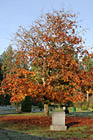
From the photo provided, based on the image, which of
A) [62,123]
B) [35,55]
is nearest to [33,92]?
[35,55]

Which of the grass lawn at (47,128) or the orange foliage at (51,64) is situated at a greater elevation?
the orange foliage at (51,64)

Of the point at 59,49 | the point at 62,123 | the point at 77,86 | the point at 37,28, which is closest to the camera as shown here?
the point at 62,123

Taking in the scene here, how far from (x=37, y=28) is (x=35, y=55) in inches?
128

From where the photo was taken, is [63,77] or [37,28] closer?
[63,77]

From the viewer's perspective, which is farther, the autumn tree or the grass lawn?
the autumn tree

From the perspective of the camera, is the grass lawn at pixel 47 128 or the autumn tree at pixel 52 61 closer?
the grass lawn at pixel 47 128

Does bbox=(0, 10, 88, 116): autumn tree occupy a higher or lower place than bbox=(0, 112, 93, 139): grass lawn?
higher

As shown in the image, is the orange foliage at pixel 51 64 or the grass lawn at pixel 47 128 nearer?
the grass lawn at pixel 47 128

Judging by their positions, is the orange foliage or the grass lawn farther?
the orange foliage

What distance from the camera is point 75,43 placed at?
2295cm

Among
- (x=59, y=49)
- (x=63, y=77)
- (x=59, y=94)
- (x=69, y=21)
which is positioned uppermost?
(x=69, y=21)

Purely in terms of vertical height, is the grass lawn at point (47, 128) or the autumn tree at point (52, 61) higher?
the autumn tree at point (52, 61)

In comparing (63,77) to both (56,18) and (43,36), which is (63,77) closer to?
(43,36)

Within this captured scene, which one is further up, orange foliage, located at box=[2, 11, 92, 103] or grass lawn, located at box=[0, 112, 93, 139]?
orange foliage, located at box=[2, 11, 92, 103]
